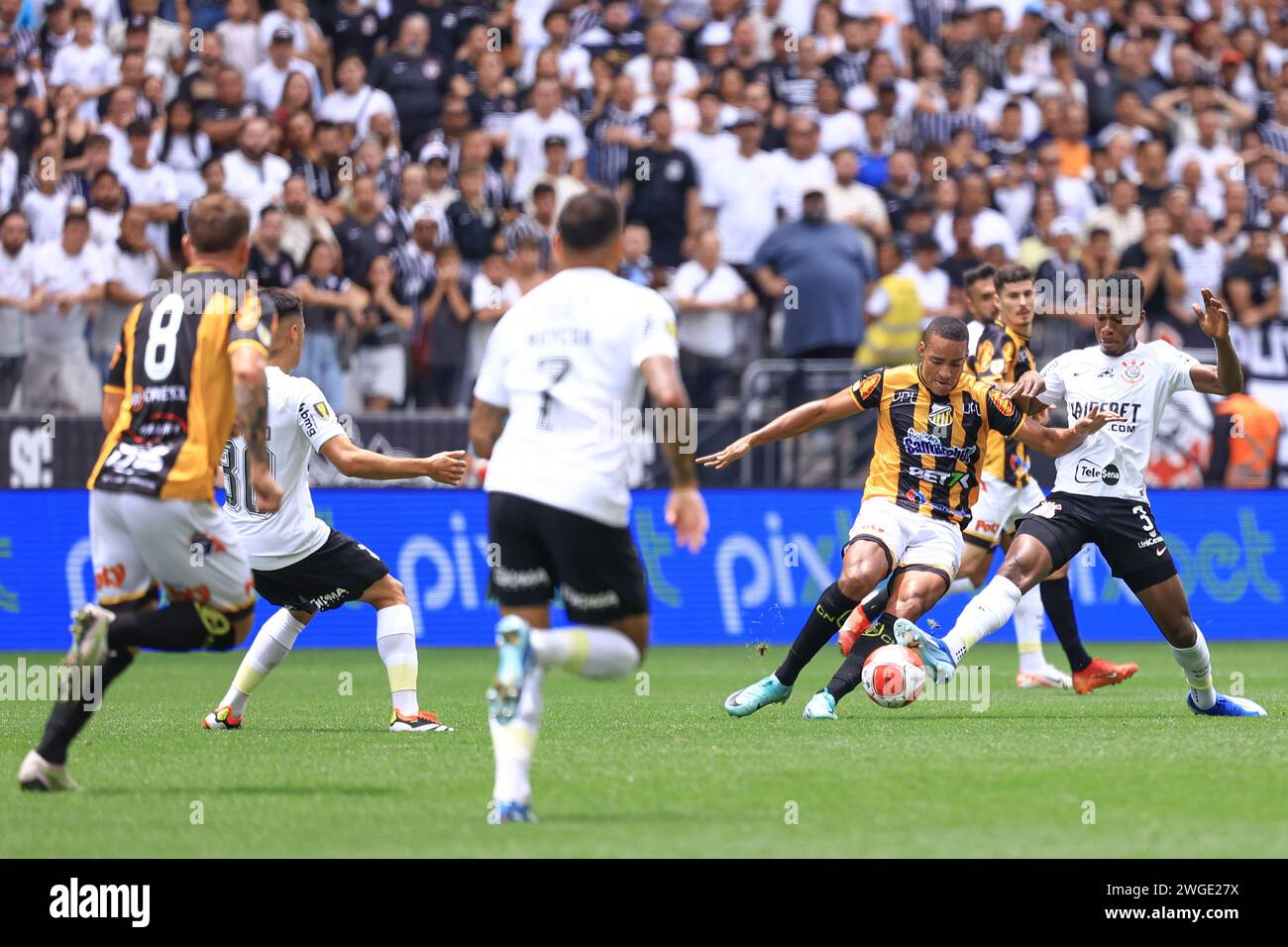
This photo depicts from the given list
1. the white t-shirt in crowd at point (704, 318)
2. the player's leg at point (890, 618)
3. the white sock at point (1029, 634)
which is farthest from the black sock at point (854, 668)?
the white t-shirt in crowd at point (704, 318)

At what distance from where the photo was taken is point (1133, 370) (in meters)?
11.2

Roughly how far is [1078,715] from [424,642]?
7.51 m

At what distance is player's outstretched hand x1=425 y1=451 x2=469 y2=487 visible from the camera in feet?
30.1

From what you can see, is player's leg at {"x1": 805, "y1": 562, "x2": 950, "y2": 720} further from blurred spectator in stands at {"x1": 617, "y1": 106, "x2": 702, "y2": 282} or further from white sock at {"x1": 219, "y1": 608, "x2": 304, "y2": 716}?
blurred spectator in stands at {"x1": 617, "y1": 106, "x2": 702, "y2": 282}

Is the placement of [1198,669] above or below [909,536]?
below

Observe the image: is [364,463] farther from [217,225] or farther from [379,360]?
[379,360]

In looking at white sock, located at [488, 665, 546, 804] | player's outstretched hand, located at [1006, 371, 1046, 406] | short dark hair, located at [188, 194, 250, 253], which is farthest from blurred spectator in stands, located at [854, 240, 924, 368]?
white sock, located at [488, 665, 546, 804]

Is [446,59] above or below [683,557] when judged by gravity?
above

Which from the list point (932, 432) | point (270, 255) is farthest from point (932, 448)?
point (270, 255)

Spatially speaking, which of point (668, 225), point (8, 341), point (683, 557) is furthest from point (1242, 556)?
point (8, 341)

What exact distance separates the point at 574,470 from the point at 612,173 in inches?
515

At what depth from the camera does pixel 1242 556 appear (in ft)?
59.2

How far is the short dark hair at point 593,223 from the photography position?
7227 millimetres
